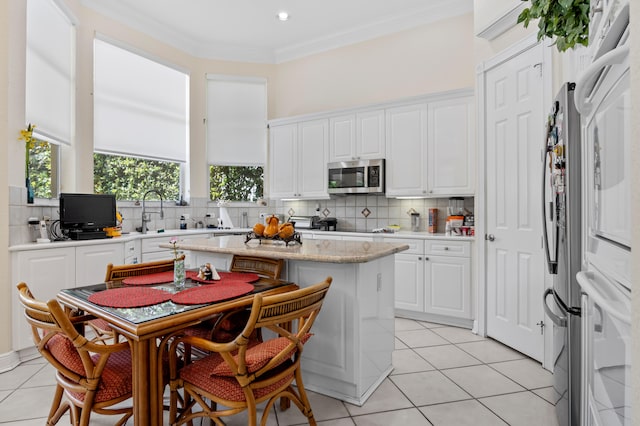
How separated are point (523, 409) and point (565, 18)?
2098 millimetres

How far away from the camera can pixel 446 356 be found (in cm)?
297

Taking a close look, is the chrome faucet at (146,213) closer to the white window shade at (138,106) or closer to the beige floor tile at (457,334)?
the white window shade at (138,106)

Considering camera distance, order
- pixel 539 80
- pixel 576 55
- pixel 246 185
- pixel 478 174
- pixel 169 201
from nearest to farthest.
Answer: pixel 576 55 → pixel 539 80 → pixel 478 174 → pixel 169 201 → pixel 246 185

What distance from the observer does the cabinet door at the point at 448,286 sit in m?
3.64

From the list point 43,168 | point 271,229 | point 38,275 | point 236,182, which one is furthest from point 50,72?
point 271,229

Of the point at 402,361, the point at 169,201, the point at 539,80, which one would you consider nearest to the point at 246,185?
the point at 169,201

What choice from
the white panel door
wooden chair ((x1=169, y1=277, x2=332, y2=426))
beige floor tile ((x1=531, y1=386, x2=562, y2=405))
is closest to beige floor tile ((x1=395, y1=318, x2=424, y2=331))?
the white panel door

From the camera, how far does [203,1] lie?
4281 millimetres

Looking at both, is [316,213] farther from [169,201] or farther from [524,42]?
[524,42]

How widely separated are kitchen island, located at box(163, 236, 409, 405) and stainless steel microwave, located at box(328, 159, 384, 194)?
2.00 meters

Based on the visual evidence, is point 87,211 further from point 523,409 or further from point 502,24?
point 502,24

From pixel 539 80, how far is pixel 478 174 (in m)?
0.95

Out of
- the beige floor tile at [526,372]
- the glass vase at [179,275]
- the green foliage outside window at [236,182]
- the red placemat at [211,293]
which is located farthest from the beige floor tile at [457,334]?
the green foliage outside window at [236,182]

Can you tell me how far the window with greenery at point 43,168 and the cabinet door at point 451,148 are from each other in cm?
399
